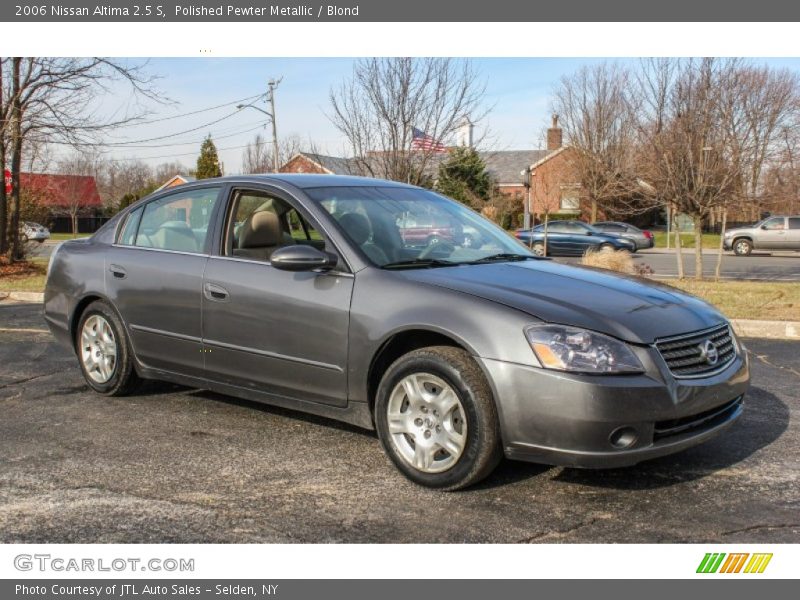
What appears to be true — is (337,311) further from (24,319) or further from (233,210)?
(24,319)

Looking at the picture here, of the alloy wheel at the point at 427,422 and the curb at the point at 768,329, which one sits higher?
the alloy wheel at the point at 427,422

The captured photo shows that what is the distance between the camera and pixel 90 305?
5922 millimetres

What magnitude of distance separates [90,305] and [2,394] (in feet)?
3.22

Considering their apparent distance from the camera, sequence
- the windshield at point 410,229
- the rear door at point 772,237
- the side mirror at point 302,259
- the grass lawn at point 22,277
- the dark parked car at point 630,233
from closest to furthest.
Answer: the side mirror at point 302,259, the windshield at point 410,229, the grass lawn at point 22,277, the rear door at point 772,237, the dark parked car at point 630,233

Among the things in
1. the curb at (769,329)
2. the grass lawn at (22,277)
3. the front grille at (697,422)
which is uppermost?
the front grille at (697,422)

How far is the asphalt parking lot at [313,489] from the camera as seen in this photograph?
342cm

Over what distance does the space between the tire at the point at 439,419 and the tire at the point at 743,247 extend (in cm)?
3271

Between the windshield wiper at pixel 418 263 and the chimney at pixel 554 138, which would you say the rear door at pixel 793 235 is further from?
the windshield wiper at pixel 418 263

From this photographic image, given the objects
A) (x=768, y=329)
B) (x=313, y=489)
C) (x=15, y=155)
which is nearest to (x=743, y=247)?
(x=768, y=329)

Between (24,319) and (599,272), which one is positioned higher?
(599,272)

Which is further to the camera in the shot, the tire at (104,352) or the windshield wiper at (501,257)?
the tire at (104,352)

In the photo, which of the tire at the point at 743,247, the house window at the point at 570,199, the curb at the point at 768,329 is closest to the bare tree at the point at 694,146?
the curb at the point at 768,329

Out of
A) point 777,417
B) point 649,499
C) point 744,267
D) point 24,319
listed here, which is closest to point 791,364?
point 777,417

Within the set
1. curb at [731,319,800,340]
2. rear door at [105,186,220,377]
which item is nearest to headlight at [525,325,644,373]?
rear door at [105,186,220,377]
